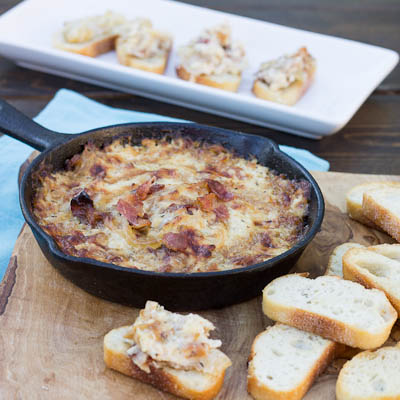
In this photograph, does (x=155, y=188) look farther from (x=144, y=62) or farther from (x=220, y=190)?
(x=144, y=62)

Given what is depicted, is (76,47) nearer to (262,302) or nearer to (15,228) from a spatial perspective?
(15,228)

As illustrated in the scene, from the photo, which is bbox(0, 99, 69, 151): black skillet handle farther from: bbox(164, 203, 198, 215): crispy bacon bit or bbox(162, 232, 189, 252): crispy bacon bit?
bbox(162, 232, 189, 252): crispy bacon bit

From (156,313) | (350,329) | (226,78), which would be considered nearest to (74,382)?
(156,313)

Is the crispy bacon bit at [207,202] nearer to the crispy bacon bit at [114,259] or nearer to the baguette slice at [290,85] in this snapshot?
the crispy bacon bit at [114,259]

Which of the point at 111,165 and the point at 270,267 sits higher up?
the point at 270,267

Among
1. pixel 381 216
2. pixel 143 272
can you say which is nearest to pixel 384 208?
pixel 381 216

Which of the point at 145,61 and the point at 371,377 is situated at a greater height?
the point at 371,377
